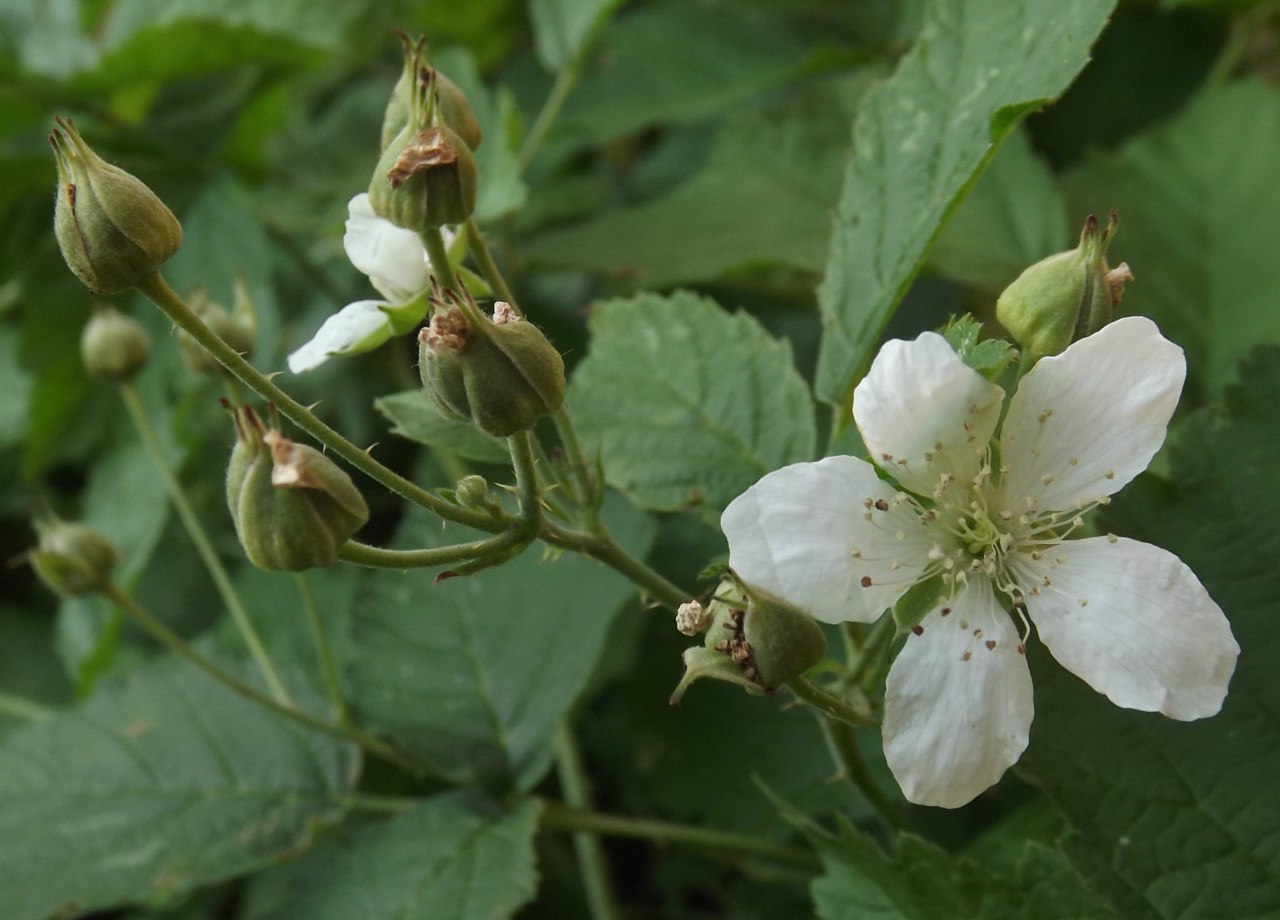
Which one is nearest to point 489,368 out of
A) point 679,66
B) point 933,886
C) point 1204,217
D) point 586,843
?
point 933,886

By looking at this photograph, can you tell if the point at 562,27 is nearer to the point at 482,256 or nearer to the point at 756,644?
the point at 482,256

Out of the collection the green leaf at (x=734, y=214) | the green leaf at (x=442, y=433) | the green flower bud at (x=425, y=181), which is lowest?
the green leaf at (x=734, y=214)

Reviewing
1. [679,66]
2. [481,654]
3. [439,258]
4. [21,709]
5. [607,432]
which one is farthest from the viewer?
[679,66]

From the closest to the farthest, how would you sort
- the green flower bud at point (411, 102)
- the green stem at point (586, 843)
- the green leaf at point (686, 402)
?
the green flower bud at point (411, 102)
the green leaf at point (686, 402)
the green stem at point (586, 843)

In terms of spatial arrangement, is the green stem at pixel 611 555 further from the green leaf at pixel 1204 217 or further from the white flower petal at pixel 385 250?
the green leaf at pixel 1204 217

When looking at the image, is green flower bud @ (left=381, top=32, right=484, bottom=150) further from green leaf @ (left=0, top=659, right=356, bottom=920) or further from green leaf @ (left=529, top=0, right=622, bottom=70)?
green leaf @ (left=529, top=0, right=622, bottom=70)

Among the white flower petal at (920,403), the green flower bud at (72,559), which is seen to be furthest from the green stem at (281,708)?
the white flower petal at (920,403)

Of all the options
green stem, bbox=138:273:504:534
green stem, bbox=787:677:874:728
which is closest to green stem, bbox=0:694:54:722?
green stem, bbox=138:273:504:534
